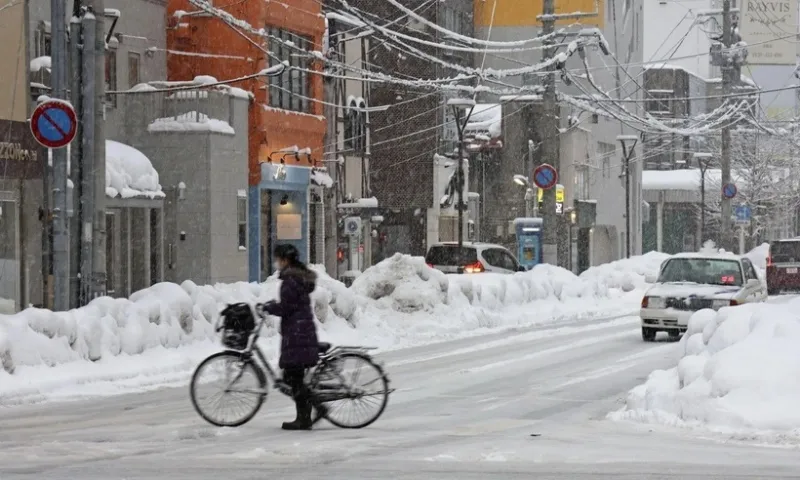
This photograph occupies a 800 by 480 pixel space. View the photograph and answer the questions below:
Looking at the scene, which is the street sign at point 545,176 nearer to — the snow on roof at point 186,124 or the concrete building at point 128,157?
the snow on roof at point 186,124

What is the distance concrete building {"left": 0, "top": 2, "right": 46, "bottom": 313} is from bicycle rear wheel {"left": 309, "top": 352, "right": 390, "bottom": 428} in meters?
15.6

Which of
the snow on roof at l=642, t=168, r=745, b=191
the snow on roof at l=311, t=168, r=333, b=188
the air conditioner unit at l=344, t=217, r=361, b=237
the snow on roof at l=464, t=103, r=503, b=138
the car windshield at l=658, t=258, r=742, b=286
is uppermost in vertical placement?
the snow on roof at l=464, t=103, r=503, b=138

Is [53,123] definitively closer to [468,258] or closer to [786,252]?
[468,258]

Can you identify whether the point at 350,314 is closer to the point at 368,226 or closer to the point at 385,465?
the point at 385,465

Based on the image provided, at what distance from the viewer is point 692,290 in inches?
982

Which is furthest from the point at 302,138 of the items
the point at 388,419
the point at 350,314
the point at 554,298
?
the point at 388,419

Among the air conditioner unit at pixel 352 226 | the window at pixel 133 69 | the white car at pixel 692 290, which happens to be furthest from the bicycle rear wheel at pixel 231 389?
the air conditioner unit at pixel 352 226

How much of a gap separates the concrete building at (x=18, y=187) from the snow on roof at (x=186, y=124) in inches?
248

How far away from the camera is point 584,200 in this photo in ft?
245

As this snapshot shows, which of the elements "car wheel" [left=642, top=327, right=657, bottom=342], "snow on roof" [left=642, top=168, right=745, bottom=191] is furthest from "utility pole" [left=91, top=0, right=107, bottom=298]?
"snow on roof" [left=642, top=168, right=745, bottom=191]

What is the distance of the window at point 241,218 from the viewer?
124ft

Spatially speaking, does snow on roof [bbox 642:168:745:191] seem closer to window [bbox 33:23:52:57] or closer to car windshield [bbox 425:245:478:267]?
car windshield [bbox 425:245:478:267]

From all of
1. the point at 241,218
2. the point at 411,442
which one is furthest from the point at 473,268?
the point at 411,442

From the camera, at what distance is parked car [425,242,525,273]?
3903cm
